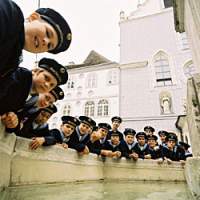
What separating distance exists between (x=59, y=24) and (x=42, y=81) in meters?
0.60

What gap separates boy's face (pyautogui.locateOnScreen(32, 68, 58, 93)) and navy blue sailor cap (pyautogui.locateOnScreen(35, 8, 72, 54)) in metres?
0.45

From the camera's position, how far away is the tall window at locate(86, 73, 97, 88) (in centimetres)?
2017

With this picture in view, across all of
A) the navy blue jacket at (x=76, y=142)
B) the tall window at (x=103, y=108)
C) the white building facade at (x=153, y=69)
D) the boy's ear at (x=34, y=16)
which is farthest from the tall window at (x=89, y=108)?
the boy's ear at (x=34, y=16)

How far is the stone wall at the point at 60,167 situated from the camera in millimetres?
1964

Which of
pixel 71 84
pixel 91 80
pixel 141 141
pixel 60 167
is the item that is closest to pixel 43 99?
pixel 60 167

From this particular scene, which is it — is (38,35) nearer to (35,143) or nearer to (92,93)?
(35,143)

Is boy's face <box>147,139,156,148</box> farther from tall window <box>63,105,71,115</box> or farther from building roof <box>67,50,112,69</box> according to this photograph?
building roof <box>67,50,112,69</box>

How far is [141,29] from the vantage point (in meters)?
16.9

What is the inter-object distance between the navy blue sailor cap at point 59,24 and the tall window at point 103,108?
17128 mm

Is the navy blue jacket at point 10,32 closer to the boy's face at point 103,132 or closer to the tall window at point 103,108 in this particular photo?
the boy's face at point 103,132

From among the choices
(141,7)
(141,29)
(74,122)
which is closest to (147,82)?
(141,29)

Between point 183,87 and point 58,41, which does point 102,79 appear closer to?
point 183,87

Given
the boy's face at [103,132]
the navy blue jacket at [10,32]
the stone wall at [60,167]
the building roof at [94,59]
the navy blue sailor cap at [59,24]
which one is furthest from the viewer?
the building roof at [94,59]

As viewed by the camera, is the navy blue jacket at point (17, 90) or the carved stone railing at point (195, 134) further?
the carved stone railing at point (195, 134)
